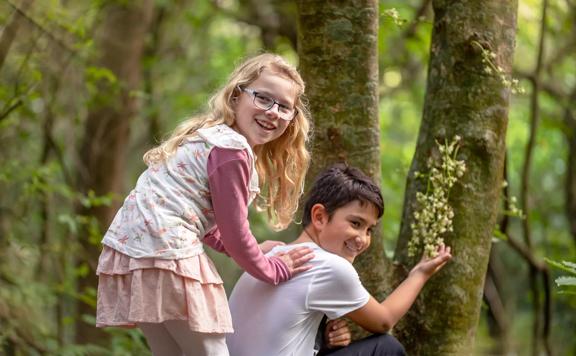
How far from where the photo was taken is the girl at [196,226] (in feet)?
9.07

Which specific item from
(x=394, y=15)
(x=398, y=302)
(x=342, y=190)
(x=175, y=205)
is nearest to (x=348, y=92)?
(x=394, y=15)

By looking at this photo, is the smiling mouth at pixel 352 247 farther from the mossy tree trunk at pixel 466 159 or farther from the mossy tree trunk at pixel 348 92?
the mossy tree trunk at pixel 466 159

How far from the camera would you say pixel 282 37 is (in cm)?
850

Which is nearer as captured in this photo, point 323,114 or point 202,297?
point 202,297

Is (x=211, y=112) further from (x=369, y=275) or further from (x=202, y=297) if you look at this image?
(x=369, y=275)

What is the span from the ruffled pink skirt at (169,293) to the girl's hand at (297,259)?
0.88ft

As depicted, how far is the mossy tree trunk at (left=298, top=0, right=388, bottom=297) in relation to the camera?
3449 millimetres

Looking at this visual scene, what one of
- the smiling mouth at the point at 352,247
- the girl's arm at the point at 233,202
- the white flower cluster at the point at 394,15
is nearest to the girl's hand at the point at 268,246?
Result: the smiling mouth at the point at 352,247

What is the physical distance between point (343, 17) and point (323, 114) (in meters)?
0.40

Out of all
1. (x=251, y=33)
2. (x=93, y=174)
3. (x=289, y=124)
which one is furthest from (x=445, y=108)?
(x=251, y=33)

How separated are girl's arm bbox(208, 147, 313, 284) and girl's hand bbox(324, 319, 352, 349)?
51cm

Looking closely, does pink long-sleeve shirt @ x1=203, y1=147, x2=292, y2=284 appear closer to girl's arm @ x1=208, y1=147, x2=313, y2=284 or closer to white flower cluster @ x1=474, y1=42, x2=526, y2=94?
girl's arm @ x1=208, y1=147, x2=313, y2=284

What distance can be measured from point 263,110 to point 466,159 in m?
0.95

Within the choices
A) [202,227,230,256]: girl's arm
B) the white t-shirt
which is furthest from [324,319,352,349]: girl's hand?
[202,227,230,256]: girl's arm
